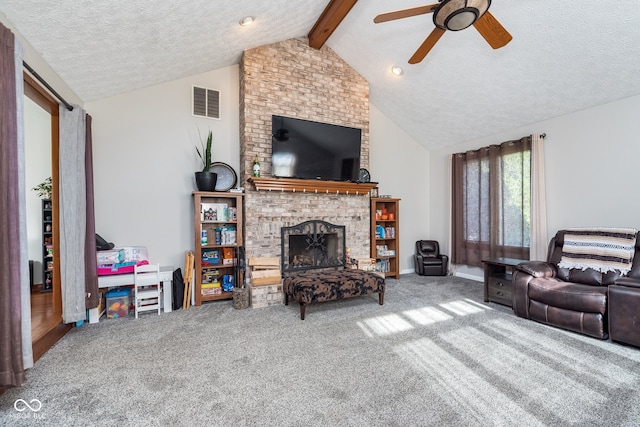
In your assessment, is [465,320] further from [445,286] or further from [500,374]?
[445,286]

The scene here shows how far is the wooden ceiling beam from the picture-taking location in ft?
11.5

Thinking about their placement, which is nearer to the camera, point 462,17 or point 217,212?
point 462,17

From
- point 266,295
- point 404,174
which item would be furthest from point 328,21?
point 266,295

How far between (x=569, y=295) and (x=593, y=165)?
1.95 metres

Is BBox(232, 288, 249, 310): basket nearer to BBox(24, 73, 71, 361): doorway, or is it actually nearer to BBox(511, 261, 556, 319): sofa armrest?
BBox(24, 73, 71, 361): doorway

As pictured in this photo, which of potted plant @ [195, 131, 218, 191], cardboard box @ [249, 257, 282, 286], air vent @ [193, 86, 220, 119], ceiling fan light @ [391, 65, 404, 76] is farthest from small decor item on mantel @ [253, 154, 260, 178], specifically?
ceiling fan light @ [391, 65, 404, 76]

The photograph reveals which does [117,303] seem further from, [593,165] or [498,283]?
[593,165]

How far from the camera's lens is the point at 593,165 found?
3.59m

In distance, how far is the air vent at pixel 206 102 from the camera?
4.09 m

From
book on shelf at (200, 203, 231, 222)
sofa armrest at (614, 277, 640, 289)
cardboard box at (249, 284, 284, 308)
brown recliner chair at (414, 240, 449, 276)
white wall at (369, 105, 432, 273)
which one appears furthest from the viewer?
white wall at (369, 105, 432, 273)

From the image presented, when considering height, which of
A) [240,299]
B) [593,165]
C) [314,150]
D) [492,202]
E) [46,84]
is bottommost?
[240,299]

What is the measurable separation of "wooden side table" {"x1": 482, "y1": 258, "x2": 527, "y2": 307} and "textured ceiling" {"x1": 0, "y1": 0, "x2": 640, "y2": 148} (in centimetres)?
227

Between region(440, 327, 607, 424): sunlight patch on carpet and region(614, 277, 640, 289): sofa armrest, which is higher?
region(614, 277, 640, 289): sofa armrest

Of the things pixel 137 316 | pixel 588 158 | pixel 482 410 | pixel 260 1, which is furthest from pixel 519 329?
pixel 260 1
